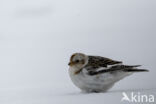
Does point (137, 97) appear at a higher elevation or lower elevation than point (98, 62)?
lower

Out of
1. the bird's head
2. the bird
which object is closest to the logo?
the bird

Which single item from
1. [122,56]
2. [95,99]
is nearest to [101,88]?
[95,99]

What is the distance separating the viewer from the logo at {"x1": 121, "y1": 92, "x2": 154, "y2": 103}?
3590mm

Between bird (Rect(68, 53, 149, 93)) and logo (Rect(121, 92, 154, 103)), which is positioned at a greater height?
bird (Rect(68, 53, 149, 93))

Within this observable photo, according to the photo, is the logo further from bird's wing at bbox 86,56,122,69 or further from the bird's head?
the bird's head

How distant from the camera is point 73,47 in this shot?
6.04 meters

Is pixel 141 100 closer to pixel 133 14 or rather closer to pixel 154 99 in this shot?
pixel 154 99

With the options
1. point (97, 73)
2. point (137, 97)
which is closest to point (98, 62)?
point (97, 73)

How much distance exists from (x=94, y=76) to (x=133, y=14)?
101 inches

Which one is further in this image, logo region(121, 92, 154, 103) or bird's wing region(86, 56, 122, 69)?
bird's wing region(86, 56, 122, 69)

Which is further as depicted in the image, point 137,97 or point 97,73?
point 97,73

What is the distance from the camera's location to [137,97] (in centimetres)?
371

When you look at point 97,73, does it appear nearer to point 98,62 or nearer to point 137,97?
point 98,62

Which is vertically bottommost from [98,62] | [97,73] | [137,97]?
[137,97]
